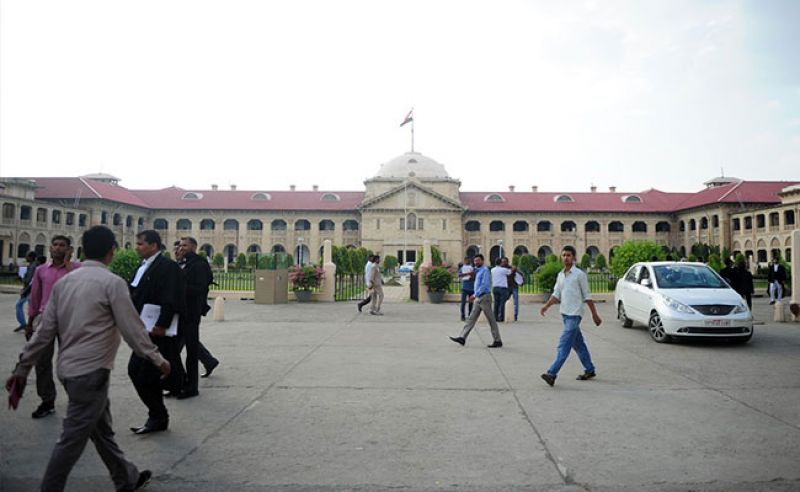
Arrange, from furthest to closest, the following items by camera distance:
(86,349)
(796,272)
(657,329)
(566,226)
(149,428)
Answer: (566,226)
(796,272)
(657,329)
(149,428)
(86,349)


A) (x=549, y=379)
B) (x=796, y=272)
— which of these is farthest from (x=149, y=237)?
(x=796, y=272)

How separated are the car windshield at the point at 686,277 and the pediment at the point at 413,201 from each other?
144 ft

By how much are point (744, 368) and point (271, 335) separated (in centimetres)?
817

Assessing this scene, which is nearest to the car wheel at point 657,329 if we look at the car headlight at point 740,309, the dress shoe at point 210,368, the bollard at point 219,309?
the car headlight at point 740,309

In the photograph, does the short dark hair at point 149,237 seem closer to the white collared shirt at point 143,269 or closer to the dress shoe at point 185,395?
the white collared shirt at point 143,269

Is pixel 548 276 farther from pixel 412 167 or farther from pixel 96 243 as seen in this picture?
pixel 412 167

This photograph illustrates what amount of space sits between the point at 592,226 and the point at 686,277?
48.2 meters

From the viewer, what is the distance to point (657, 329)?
9.78 m

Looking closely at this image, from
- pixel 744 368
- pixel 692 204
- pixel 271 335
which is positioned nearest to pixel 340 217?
pixel 692 204

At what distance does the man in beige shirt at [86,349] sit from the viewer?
9.99 ft

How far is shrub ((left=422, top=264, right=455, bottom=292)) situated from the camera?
20.4 metres

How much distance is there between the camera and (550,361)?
7.88 metres

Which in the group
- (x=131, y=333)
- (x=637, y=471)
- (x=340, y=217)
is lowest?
(x=637, y=471)

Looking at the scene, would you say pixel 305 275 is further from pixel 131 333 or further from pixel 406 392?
pixel 131 333
